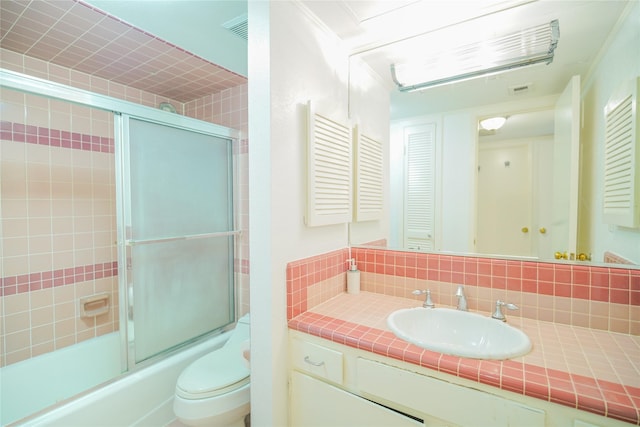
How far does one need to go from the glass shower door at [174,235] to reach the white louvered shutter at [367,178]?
4.09 ft

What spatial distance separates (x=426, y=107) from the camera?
56.4 inches

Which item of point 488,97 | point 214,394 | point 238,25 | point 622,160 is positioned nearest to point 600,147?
point 622,160

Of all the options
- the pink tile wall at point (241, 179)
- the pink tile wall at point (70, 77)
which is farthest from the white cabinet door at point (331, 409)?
the pink tile wall at point (70, 77)

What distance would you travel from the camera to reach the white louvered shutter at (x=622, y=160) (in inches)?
36.2

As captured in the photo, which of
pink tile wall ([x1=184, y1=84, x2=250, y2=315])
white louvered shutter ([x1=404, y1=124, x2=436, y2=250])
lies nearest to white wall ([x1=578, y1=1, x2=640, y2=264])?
white louvered shutter ([x1=404, y1=124, x2=436, y2=250])

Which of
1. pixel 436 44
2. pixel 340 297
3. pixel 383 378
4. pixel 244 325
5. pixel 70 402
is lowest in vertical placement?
pixel 70 402

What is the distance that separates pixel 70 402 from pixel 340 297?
1430 mm

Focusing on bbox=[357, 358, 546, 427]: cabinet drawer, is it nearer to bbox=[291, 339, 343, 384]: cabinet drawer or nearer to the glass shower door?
bbox=[291, 339, 343, 384]: cabinet drawer

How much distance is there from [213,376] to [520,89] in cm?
195

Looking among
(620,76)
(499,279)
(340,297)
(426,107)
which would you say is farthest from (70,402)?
(620,76)

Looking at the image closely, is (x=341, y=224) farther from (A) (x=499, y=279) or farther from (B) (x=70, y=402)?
(B) (x=70, y=402)

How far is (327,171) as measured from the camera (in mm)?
1280

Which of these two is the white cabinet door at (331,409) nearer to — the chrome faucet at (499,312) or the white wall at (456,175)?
the chrome faucet at (499,312)

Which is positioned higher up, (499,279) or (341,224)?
(341,224)
